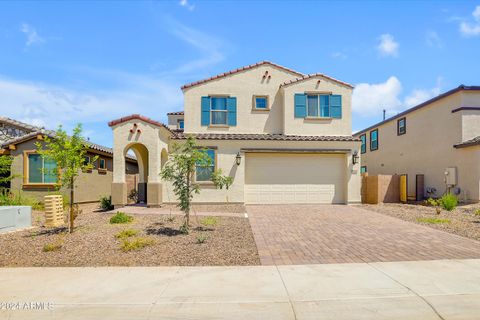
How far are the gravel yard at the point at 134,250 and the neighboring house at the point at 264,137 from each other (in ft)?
18.0

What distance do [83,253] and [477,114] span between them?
20.7 metres

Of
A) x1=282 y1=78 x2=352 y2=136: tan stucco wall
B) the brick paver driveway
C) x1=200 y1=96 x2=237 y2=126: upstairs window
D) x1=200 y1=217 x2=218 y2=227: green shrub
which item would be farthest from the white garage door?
x1=200 y1=217 x2=218 y2=227: green shrub

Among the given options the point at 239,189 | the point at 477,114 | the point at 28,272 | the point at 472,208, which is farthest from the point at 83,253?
the point at 477,114

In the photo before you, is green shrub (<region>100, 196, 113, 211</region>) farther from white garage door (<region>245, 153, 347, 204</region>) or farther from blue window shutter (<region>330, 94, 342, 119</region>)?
blue window shutter (<region>330, 94, 342, 119</region>)

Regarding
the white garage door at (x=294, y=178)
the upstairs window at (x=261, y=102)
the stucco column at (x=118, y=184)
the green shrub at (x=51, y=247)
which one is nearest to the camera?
the green shrub at (x=51, y=247)

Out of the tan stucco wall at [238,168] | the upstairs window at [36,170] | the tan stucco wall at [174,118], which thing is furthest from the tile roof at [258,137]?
the tan stucco wall at [174,118]

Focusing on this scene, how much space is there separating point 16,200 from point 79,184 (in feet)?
10.6

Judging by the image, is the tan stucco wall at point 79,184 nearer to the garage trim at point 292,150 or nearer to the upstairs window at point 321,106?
the garage trim at point 292,150

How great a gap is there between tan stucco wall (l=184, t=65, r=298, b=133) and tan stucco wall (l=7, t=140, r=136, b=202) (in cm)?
679

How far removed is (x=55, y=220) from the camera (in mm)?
9969

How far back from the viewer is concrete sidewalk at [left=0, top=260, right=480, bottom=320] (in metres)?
4.01

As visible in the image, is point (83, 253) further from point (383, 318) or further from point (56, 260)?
point (383, 318)

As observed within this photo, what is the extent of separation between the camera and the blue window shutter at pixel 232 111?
57.2ft

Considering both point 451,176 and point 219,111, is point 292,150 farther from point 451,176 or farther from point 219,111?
point 451,176
